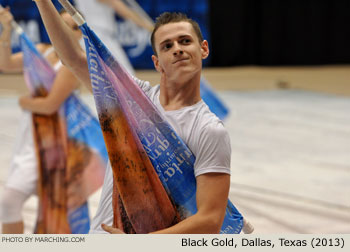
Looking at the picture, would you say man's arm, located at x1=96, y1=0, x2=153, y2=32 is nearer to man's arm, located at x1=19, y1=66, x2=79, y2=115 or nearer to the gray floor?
the gray floor

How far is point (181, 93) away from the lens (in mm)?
1309

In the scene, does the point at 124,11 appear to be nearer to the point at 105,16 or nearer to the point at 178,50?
the point at 105,16

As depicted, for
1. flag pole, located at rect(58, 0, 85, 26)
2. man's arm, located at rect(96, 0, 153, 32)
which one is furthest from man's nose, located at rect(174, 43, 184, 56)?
man's arm, located at rect(96, 0, 153, 32)

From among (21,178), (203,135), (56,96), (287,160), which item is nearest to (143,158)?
(203,135)

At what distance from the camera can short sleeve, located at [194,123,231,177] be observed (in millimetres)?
1220

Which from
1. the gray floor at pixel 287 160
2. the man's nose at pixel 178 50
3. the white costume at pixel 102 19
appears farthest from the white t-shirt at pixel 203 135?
the white costume at pixel 102 19

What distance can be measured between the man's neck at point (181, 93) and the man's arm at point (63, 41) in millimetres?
265

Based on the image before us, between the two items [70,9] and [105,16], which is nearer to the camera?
[70,9]

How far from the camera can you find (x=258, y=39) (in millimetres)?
11539

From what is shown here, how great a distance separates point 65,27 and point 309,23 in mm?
10482

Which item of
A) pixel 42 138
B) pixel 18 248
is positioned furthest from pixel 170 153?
pixel 42 138

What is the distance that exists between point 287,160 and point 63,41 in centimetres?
368

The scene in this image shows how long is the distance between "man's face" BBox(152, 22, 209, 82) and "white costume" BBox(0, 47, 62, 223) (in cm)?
128

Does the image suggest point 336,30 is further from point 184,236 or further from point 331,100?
point 184,236
